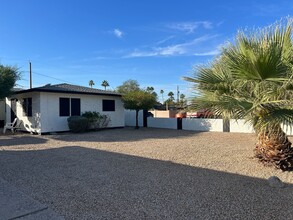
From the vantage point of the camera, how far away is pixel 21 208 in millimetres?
4070

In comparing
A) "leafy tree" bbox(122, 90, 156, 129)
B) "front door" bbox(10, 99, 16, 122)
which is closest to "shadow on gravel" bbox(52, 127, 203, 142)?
"leafy tree" bbox(122, 90, 156, 129)

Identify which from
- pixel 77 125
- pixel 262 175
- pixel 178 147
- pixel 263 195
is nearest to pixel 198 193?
pixel 263 195

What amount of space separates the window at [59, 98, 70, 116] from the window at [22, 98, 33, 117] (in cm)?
178

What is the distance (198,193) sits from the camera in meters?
4.92

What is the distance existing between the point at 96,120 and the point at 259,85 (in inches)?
520

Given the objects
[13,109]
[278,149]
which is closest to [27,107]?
[13,109]

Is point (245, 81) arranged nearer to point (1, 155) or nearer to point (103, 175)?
point (103, 175)

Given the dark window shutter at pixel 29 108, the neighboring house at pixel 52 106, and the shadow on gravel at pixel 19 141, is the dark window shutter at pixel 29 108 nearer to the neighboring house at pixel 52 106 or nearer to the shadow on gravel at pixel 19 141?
the neighboring house at pixel 52 106

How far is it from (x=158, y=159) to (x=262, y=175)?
10.0 feet

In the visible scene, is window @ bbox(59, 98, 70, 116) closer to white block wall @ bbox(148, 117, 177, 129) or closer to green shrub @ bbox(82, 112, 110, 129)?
green shrub @ bbox(82, 112, 110, 129)

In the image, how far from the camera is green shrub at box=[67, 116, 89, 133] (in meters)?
15.9

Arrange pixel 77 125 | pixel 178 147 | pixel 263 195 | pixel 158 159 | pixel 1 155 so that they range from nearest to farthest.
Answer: pixel 263 195 < pixel 158 159 < pixel 1 155 < pixel 178 147 < pixel 77 125

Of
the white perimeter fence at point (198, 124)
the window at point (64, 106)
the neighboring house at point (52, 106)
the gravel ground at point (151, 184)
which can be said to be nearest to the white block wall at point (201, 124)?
the white perimeter fence at point (198, 124)

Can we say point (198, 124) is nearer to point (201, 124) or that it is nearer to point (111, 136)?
point (201, 124)
